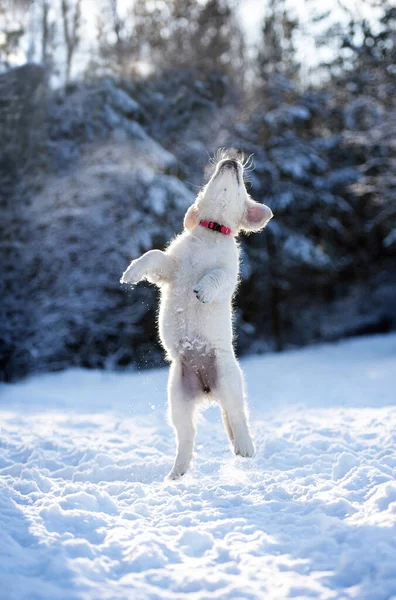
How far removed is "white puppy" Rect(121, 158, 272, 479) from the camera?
3736 millimetres

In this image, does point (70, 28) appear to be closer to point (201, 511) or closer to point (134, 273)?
point (134, 273)

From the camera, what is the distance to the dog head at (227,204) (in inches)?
154

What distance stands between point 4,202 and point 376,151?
35.3 ft

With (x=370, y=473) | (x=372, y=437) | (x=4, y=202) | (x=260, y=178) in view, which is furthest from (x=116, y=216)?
(x=370, y=473)

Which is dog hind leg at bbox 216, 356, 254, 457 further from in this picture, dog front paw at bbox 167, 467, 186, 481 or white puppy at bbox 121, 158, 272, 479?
dog front paw at bbox 167, 467, 186, 481

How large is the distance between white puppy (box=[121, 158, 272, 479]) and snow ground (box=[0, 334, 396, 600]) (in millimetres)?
404

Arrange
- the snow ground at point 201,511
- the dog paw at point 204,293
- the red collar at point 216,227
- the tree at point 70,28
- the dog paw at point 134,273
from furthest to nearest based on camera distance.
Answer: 1. the tree at point 70,28
2. the red collar at point 216,227
3. the dog paw at point 134,273
4. the dog paw at point 204,293
5. the snow ground at point 201,511

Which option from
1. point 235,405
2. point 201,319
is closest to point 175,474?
point 235,405

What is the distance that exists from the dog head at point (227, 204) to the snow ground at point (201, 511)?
1.80 m

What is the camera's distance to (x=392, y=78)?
44.0ft

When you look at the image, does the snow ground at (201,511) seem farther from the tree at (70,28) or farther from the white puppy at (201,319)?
the tree at (70,28)

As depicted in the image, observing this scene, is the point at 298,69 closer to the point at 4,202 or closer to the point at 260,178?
the point at 260,178

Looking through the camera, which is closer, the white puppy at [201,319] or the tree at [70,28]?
the white puppy at [201,319]

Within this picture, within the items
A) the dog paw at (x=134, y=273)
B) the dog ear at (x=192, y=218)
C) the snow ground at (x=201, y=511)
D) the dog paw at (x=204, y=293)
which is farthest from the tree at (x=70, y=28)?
the dog paw at (x=204, y=293)
